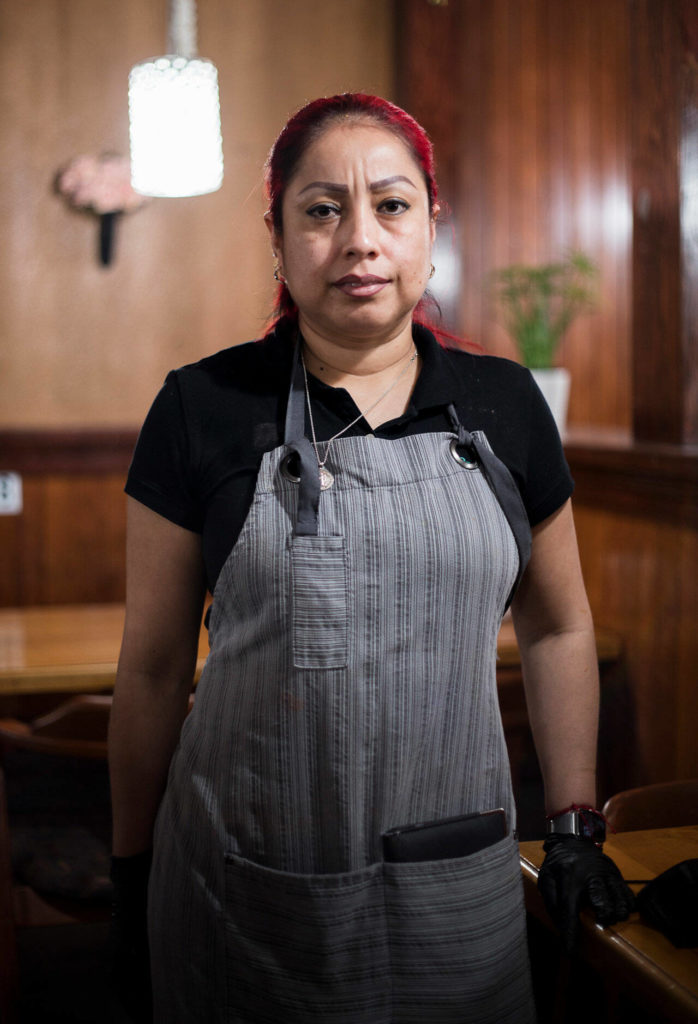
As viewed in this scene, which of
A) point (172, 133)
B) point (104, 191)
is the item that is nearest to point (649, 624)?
point (172, 133)

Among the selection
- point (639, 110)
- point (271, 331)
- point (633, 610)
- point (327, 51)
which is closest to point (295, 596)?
point (271, 331)

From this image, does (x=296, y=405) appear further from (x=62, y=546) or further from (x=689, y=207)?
(x=62, y=546)

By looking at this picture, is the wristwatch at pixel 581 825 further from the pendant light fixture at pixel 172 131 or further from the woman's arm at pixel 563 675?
the pendant light fixture at pixel 172 131

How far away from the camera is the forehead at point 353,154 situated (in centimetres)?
98

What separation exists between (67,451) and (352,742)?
59.0 inches

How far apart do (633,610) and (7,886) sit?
1068mm

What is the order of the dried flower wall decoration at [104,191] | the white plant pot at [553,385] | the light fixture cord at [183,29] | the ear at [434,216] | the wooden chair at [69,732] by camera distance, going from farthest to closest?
the white plant pot at [553,385]
the dried flower wall decoration at [104,191]
the light fixture cord at [183,29]
the wooden chair at [69,732]
the ear at [434,216]

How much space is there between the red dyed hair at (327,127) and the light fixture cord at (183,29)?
23.6 inches

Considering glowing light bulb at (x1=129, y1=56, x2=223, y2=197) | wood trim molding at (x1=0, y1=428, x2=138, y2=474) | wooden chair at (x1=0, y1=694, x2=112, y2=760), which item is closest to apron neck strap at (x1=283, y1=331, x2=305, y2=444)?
glowing light bulb at (x1=129, y1=56, x2=223, y2=197)

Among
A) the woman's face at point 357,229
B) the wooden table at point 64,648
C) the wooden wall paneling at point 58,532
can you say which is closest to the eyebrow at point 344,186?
the woman's face at point 357,229

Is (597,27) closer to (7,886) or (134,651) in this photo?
(134,651)

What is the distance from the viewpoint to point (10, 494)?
6.57 ft

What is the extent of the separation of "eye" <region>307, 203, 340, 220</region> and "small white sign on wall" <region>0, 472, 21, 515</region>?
3.93 feet

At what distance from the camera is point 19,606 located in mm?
2086
